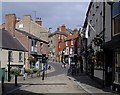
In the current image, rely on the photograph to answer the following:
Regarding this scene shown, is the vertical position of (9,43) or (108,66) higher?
(9,43)

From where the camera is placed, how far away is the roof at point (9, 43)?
41.0 metres

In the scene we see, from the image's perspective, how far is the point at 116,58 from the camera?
20906mm

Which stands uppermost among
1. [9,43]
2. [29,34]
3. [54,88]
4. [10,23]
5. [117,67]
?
[10,23]

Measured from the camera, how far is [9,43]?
42.7 meters

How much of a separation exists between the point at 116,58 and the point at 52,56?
8263 centimetres

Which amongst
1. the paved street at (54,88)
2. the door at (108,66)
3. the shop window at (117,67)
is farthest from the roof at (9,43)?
the shop window at (117,67)

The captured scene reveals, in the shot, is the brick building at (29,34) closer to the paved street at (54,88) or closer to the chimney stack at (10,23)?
the chimney stack at (10,23)

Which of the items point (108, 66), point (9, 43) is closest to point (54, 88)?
point (108, 66)

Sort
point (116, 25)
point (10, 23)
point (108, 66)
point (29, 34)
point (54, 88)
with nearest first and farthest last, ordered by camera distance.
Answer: point (116, 25), point (108, 66), point (54, 88), point (10, 23), point (29, 34)

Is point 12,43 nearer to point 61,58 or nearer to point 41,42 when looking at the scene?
point 41,42

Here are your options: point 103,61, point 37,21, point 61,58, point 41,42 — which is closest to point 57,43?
point 61,58

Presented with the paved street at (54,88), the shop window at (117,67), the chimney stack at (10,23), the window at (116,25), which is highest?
the chimney stack at (10,23)

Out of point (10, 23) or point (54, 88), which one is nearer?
point (54, 88)

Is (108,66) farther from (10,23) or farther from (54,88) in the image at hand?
(10,23)
